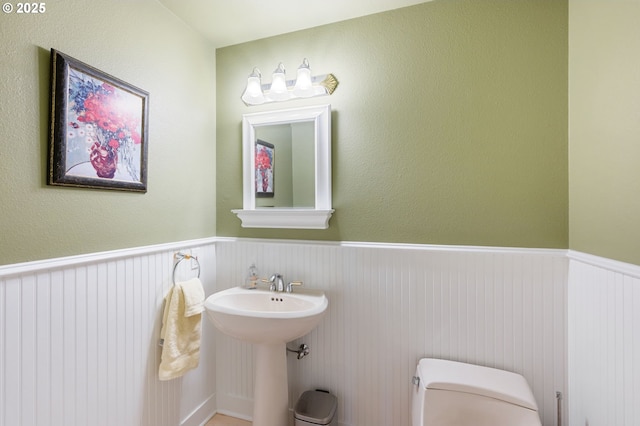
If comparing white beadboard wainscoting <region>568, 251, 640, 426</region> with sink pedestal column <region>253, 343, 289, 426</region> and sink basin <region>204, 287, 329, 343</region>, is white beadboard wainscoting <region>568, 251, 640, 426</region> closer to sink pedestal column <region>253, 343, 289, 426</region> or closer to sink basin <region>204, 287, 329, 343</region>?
sink basin <region>204, 287, 329, 343</region>

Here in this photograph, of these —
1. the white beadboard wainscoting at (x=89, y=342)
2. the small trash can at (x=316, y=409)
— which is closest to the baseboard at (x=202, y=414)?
the white beadboard wainscoting at (x=89, y=342)

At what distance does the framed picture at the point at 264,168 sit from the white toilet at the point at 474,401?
1.30 metres

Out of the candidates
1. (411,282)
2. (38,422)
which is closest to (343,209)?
(411,282)

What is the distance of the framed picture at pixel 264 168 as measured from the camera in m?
1.80

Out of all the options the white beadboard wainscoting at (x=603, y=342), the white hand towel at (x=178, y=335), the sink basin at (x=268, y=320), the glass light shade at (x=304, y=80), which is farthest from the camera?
the glass light shade at (x=304, y=80)

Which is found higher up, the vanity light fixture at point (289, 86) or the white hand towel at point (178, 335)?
the vanity light fixture at point (289, 86)

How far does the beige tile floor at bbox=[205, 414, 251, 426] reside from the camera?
1.79 meters

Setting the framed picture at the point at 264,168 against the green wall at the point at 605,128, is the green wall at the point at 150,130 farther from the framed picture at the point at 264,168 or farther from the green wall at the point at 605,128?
the green wall at the point at 605,128

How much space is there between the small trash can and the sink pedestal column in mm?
97

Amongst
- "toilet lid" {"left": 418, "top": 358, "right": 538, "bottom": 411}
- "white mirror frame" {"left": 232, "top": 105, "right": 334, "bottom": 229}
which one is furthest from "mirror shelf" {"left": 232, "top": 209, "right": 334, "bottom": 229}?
"toilet lid" {"left": 418, "top": 358, "right": 538, "bottom": 411}

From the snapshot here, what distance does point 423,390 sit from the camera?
125cm

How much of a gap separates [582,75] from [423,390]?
1.51 meters

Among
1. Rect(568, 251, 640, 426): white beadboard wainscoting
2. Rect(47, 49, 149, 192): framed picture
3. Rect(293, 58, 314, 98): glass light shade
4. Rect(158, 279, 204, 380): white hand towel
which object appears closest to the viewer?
Rect(568, 251, 640, 426): white beadboard wainscoting

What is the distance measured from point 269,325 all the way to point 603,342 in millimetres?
1315
